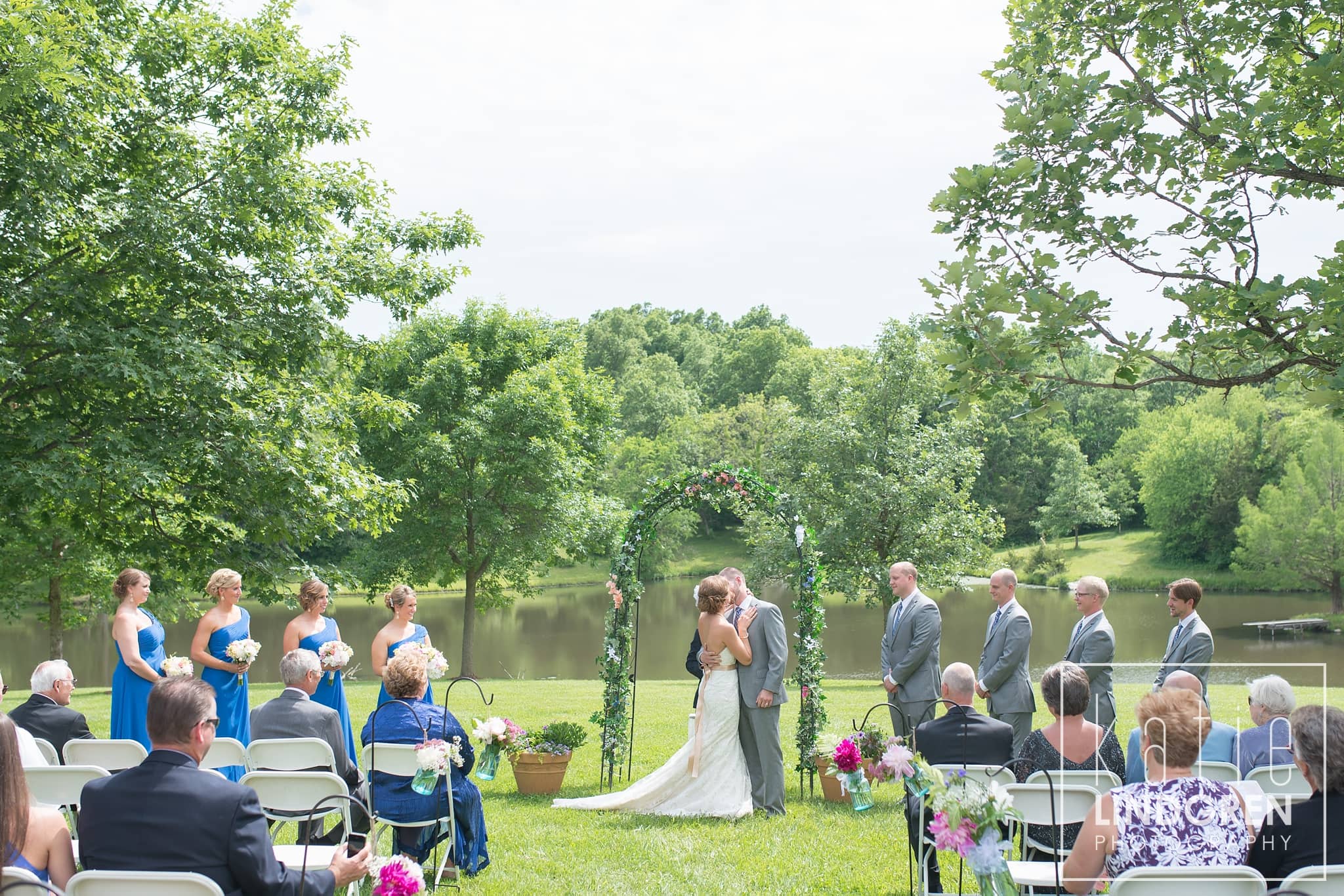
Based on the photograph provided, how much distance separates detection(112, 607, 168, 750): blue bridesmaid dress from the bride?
3.27 metres

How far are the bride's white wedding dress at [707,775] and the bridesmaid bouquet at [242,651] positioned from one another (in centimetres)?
267

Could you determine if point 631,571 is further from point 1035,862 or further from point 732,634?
point 1035,862

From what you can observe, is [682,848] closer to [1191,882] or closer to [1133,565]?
[1191,882]

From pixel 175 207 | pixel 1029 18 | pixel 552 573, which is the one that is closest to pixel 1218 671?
pixel 1029 18

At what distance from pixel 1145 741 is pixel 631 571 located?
6.17 metres

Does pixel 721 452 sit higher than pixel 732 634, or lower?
higher

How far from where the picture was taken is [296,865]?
471 centimetres

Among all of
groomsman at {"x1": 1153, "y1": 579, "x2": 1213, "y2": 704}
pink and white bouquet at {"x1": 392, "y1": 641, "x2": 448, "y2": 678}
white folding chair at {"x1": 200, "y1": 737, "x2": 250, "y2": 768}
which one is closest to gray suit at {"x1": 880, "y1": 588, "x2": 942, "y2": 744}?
groomsman at {"x1": 1153, "y1": 579, "x2": 1213, "y2": 704}

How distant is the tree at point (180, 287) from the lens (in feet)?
32.2

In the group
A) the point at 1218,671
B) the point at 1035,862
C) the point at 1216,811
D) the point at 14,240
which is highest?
the point at 14,240

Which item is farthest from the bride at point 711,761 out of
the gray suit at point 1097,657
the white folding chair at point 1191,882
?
the white folding chair at point 1191,882

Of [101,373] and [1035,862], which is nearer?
[1035,862]

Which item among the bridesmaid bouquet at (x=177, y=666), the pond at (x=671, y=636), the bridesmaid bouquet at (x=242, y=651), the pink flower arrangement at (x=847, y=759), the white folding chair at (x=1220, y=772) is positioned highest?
the bridesmaid bouquet at (x=242, y=651)

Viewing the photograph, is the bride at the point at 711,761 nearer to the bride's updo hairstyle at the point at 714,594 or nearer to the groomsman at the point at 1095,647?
the bride's updo hairstyle at the point at 714,594
